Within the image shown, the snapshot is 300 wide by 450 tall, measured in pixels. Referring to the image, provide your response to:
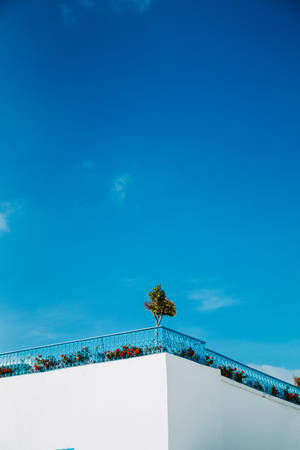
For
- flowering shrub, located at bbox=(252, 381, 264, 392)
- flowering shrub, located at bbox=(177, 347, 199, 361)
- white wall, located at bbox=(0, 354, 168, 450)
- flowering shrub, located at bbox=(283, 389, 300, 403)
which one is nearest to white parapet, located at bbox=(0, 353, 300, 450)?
white wall, located at bbox=(0, 354, 168, 450)

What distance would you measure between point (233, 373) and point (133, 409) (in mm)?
4295

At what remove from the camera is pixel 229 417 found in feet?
44.2

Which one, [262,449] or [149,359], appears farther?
[262,449]

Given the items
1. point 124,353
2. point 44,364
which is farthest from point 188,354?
point 44,364

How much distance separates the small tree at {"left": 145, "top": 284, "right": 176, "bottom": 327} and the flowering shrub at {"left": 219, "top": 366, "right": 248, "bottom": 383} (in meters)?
9.22

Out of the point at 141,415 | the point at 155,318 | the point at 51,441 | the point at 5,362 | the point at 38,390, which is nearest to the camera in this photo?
the point at 141,415

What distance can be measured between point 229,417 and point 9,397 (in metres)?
6.92

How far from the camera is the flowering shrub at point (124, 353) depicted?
12560 mm

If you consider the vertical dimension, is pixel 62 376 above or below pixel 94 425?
above

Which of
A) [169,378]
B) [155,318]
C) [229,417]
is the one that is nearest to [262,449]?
[229,417]

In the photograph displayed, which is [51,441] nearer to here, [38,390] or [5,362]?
[38,390]

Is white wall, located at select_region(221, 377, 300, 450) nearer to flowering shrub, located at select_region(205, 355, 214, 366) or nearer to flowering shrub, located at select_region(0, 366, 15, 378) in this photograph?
flowering shrub, located at select_region(205, 355, 214, 366)

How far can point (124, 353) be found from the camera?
12789mm

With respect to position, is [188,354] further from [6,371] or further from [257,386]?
[6,371]
